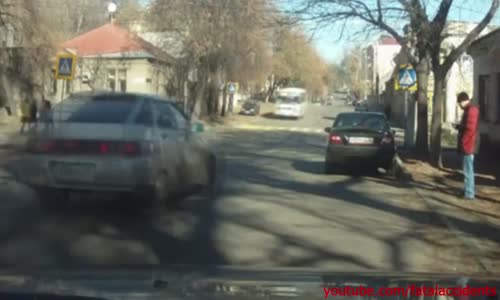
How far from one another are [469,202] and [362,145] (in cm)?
514

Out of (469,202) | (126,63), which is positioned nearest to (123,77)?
(126,63)

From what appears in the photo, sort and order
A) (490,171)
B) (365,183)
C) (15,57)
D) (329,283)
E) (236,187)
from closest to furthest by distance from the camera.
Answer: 1. (329,283)
2. (236,187)
3. (365,183)
4. (490,171)
5. (15,57)

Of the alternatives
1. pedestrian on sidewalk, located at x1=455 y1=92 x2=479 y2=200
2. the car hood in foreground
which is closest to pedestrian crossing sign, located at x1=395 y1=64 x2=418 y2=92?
pedestrian on sidewalk, located at x1=455 y1=92 x2=479 y2=200

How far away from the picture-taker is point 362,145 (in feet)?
59.0

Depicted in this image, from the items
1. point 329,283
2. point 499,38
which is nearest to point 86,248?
point 329,283

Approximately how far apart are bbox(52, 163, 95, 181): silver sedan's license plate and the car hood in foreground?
251 inches

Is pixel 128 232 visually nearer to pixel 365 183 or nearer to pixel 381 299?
pixel 381 299

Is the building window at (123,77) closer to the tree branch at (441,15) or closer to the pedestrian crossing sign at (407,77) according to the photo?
the pedestrian crossing sign at (407,77)

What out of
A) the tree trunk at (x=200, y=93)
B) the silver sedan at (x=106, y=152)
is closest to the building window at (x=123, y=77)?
the tree trunk at (x=200, y=93)

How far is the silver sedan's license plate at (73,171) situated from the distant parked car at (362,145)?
347 inches

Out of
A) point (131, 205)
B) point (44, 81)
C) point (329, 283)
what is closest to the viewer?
point (329, 283)

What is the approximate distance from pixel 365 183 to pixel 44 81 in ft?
101

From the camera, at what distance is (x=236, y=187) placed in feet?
48.6

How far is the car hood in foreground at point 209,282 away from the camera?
11.1 feet
